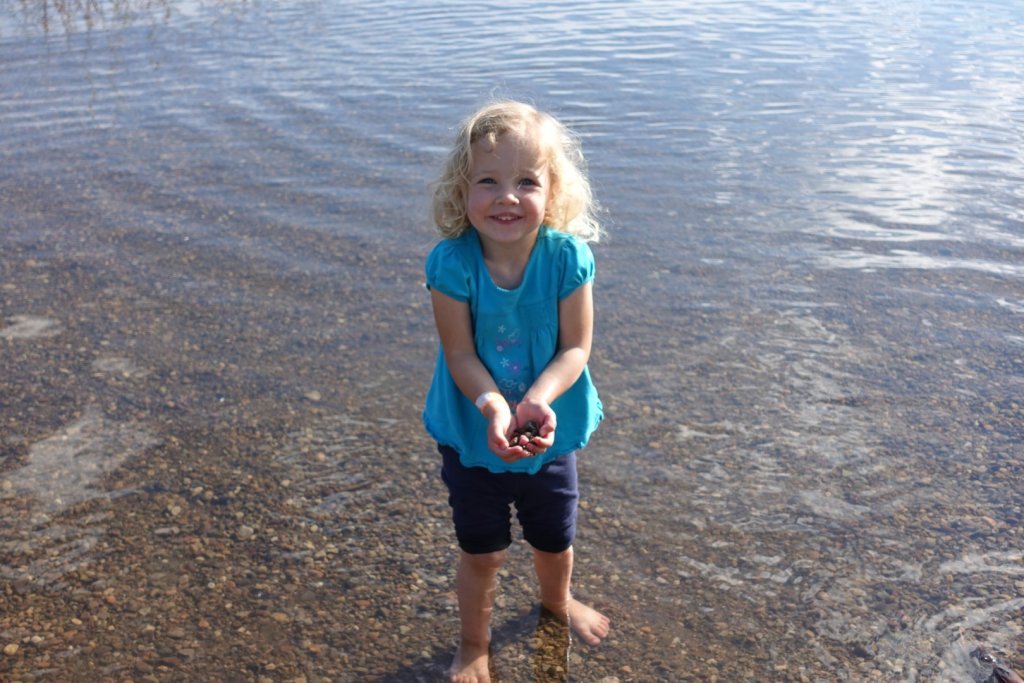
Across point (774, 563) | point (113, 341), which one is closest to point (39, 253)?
point (113, 341)

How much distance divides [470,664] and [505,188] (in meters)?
1.62

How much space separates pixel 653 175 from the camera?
8445mm

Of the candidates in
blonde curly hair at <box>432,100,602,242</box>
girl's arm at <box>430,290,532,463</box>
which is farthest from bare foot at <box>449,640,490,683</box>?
blonde curly hair at <box>432,100,602,242</box>

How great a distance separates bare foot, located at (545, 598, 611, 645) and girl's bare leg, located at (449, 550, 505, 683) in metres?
0.33

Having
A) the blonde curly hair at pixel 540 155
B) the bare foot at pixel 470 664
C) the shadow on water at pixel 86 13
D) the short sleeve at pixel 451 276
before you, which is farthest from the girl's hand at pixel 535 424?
the shadow on water at pixel 86 13

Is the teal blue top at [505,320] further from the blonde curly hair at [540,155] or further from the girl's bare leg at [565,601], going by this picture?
the girl's bare leg at [565,601]

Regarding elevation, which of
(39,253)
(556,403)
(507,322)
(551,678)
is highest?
(507,322)

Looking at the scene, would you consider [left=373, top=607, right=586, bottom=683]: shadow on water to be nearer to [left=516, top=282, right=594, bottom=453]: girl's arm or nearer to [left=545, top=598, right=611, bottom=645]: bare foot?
[left=545, top=598, right=611, bottom=645]: bare foot

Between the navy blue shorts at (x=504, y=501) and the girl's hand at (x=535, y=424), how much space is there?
0.36 m

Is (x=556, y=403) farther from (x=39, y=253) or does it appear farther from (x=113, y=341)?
(x=39, y=253)

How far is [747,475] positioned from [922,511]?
0.73 meters

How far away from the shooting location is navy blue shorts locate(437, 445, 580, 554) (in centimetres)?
333

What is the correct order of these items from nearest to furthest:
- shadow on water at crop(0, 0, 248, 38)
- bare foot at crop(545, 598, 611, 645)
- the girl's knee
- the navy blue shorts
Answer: the navy blue shorts
the girl's knee
bare foot at crop(545, 598, 611, 645)
shadow on water at crop(0, 0, 248, 38)

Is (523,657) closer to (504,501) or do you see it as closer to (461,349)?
(504,501)
